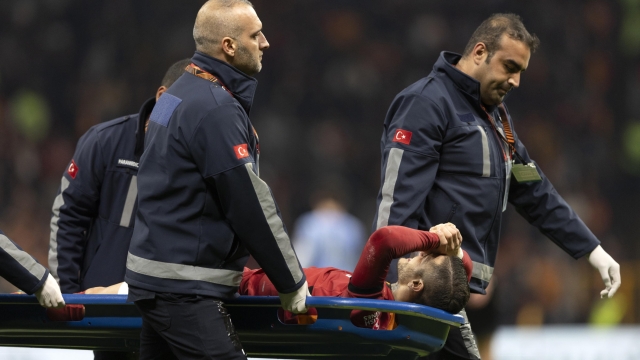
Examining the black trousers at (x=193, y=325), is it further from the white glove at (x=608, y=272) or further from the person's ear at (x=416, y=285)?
the white glove at (x=608, y=272)

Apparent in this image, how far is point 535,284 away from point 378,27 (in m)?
3.86

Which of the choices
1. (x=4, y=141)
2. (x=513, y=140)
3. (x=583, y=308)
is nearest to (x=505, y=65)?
(x=513, y=140)

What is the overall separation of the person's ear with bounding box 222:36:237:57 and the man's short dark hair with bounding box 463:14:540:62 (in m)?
1.10

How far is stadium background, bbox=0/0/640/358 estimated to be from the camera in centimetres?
896

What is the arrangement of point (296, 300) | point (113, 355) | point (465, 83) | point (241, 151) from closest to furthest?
point (241, 151)
point (296, 300)
point (465, 83)
point (113, 355)

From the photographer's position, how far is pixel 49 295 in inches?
129

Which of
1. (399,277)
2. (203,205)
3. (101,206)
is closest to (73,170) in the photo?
(101,206)

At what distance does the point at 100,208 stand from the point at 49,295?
826mm

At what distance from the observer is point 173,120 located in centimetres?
296

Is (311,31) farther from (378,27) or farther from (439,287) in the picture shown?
(439,287)

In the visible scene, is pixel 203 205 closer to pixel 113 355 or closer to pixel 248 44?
pixel 248 44

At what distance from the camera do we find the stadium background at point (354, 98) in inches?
353

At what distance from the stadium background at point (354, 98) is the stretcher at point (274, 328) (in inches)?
190

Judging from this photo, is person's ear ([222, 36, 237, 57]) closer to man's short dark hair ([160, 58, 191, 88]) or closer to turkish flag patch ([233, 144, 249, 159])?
turkish flag patch ([233, 144, 249, 159])
